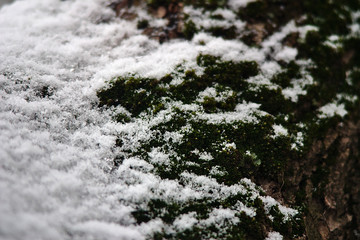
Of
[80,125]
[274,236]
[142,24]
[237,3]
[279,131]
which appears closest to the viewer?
[274,236]

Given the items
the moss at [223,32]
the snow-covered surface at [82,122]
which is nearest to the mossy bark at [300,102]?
the moss at [223,32]

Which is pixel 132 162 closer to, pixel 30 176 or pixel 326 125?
pixel 30 176

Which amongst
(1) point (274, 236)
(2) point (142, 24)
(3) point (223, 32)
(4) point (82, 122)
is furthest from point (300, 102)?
(4) point (82, 122)

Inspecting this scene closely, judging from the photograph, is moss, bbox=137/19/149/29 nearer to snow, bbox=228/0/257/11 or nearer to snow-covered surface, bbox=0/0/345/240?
snow-covered surface, bbox=0/0/345/240

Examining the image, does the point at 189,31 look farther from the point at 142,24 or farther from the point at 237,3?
the point at 237,3

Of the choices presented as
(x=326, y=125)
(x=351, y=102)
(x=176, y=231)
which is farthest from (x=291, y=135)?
(x=176, y=231)

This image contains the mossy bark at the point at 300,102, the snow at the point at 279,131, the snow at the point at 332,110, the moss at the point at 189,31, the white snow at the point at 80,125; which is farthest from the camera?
the moss at the point at 189,31

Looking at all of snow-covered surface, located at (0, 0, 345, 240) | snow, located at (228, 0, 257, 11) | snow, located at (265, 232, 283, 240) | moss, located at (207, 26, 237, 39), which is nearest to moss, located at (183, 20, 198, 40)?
snow-covered surface, located at (0, 0, 345, 240)

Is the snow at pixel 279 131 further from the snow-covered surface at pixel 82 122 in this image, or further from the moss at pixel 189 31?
the moss at pixel 189 31
